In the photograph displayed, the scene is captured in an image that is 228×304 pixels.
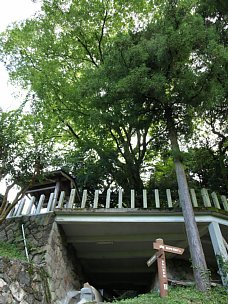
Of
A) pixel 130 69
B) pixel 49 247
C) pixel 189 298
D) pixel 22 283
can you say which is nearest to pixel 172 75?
pixel 130 69

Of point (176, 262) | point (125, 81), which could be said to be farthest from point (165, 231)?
point (125, 81)

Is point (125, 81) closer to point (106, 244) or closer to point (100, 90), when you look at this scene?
point (100, 90)

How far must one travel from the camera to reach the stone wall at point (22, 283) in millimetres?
3842

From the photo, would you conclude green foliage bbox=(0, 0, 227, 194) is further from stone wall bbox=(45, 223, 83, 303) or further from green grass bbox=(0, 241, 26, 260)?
green grass bbox=(0, 241, 26, 260)

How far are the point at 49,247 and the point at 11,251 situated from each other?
2.52 feet

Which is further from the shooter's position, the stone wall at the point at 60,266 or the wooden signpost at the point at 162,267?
the stone wall at the point at 60,266

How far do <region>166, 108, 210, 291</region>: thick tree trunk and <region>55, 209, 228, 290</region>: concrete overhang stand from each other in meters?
0.68

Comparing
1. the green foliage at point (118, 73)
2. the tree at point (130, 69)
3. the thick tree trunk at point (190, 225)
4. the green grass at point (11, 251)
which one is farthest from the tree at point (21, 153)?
the thick tree trunk at point (190, 225)

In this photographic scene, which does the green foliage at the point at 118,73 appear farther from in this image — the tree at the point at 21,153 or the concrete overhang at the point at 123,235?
the concrete overhang at the point at 123,235

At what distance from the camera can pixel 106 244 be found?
671 cm

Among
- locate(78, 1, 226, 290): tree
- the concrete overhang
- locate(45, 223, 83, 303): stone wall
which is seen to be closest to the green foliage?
locate(78, 1, 226, 290): tree

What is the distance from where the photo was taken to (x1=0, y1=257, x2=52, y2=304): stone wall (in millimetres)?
3842

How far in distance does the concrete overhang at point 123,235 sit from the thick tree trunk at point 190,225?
68 centimetres

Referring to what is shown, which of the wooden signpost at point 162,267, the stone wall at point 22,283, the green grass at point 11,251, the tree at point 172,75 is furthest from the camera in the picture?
the tree at point 172,75
